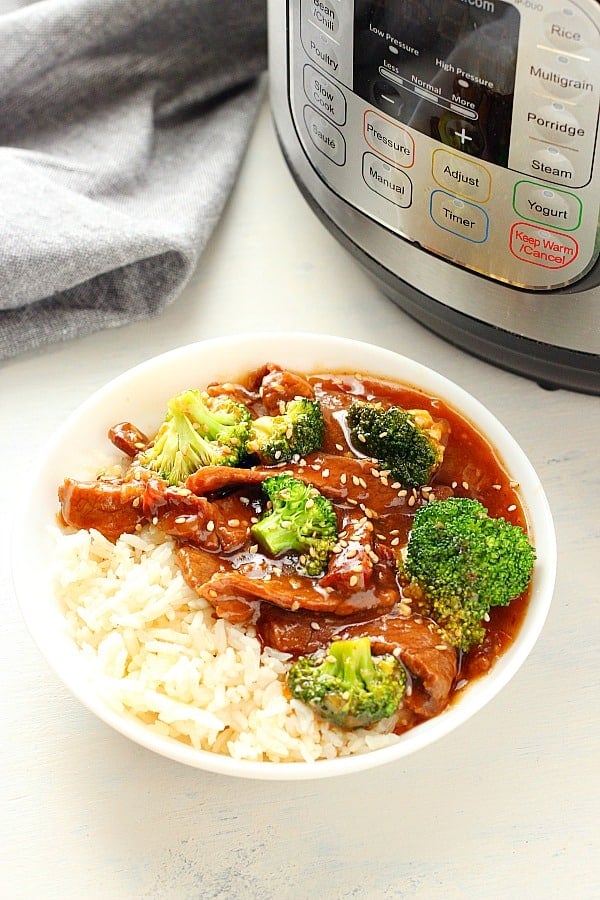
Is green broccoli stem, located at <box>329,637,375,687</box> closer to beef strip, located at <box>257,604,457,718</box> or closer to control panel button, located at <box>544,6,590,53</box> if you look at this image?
beef strip, located at <box>257,604,457,718</box>

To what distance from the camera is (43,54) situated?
167cm

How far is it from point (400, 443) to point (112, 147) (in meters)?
0.86

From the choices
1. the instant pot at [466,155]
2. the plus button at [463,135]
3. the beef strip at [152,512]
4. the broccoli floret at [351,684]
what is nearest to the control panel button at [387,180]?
the instant pot at [466,155]

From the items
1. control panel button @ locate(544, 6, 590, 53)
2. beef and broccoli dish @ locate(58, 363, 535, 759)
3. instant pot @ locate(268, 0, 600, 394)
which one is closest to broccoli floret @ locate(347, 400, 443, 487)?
beef and broccoli dish @ locate(58, 363, 535, 759)

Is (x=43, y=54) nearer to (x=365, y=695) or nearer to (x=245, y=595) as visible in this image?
(x=245, y=595)

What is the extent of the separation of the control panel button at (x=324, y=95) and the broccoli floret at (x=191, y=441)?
15.4 inches

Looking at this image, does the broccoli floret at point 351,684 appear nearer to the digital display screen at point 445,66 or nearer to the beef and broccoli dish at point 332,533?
the beef and broccoli dish at point 332,533

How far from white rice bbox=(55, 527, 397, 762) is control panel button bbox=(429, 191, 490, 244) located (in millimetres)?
504

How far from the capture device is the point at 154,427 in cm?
126

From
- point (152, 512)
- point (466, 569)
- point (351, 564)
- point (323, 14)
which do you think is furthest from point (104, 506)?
point (323, 14)

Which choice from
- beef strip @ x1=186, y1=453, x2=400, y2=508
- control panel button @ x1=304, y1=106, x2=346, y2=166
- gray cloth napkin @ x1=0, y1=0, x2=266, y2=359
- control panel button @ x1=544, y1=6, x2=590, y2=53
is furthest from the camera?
gray cloth napkin @ x1=0, y1=0, x2=266, y2=359

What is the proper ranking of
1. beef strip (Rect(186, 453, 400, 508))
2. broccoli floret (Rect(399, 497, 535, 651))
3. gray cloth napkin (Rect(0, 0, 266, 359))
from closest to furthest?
broccoli floret (Rect(399, 497, 535, 651)) < beef strip (Rect(186, 453, 400, 508)) < gray cloth napkin (Rect(0, 0, 266, 359))

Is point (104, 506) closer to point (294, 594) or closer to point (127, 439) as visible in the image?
point (127, 439)

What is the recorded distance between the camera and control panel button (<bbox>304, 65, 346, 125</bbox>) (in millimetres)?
1217
